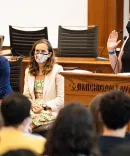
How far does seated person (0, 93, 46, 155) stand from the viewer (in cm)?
220

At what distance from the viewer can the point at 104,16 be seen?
8.26 meters

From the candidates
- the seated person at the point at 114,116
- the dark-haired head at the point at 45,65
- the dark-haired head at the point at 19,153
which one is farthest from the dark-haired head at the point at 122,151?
the dark-haired head at the point at 45,65

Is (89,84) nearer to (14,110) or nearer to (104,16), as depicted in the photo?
(14,110)

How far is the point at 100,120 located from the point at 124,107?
147 millimetres

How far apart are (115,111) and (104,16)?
622 cm

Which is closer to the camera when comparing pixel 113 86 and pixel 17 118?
pixel 17 118

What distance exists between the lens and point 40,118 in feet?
12.9

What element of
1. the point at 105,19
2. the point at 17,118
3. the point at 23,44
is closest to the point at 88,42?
the point at 23,44

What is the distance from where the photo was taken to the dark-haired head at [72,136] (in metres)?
1.76

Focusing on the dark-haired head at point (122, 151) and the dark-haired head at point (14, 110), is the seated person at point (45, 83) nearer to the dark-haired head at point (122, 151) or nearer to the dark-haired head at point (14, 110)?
the dark-haired head at point (14, 110)

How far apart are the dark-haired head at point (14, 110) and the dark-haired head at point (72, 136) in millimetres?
514

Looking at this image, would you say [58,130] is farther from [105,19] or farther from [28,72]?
[105,19]

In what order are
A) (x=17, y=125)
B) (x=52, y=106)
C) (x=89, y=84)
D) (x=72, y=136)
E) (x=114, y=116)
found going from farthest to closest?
(x=52, y=106)
(x=89, y=84)
(x=17, y=125)
(x=114, y=116)
(x=72, y=136)

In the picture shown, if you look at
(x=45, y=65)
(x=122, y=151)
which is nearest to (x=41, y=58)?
(x=45, y=65)
